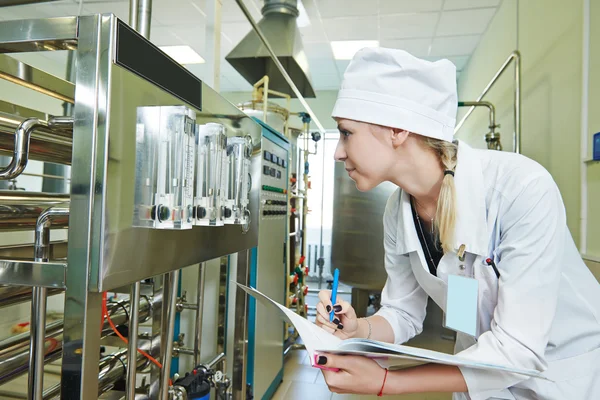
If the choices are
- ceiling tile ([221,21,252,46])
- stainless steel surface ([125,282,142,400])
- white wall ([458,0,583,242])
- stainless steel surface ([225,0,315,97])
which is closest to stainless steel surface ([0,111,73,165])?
stainless steel surface ([125,282,142,400])

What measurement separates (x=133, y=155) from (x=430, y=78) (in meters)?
0.64

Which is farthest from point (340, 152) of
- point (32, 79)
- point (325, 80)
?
point (325, 80)

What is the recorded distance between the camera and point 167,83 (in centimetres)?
78

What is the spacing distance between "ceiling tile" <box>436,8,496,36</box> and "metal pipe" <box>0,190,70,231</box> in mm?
3418

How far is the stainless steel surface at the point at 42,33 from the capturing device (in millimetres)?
603

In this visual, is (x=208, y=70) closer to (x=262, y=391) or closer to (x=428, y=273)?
(x=428, y=273)

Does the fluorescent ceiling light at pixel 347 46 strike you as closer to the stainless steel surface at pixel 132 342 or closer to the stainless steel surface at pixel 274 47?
the stainless steel surface at pixel 274 47

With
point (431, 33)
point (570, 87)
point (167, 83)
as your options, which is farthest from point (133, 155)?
point (431, 33)

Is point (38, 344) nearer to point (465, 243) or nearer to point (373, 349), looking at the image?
point (373, 349)

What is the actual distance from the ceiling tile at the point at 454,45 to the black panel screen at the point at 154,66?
3.64 metres

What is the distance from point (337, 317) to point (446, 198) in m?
0.37

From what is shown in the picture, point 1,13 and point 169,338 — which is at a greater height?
point 1,13

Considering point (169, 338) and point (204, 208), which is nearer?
point (204, 208)

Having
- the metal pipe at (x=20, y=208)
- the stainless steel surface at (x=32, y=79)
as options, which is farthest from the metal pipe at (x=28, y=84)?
the metal pipe at (x=20, y=208)
